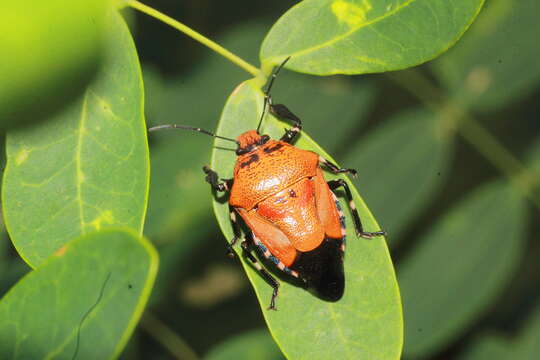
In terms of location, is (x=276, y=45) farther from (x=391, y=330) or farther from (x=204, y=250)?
(x=204, y=250)

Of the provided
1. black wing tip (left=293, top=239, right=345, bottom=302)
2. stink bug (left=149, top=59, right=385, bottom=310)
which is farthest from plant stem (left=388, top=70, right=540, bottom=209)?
black wing tip (left=293, top=239, right=345, bottom=302)

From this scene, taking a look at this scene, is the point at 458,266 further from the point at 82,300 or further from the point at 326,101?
the point at 82,300

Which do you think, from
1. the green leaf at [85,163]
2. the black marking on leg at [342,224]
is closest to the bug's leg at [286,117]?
the black marking on leg at [342,224]

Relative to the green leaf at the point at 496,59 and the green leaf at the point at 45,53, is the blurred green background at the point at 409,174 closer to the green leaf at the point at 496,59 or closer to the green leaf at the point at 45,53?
the green leaf at the point at 496,59

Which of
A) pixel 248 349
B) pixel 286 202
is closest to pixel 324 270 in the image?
pixel 286 202

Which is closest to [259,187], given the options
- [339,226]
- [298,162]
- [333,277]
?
[298,162]

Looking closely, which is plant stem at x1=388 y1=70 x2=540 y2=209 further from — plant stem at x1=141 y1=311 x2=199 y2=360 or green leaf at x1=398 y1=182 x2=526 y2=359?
plant stem at x1=141 y1=311 x2=199 y2=360
